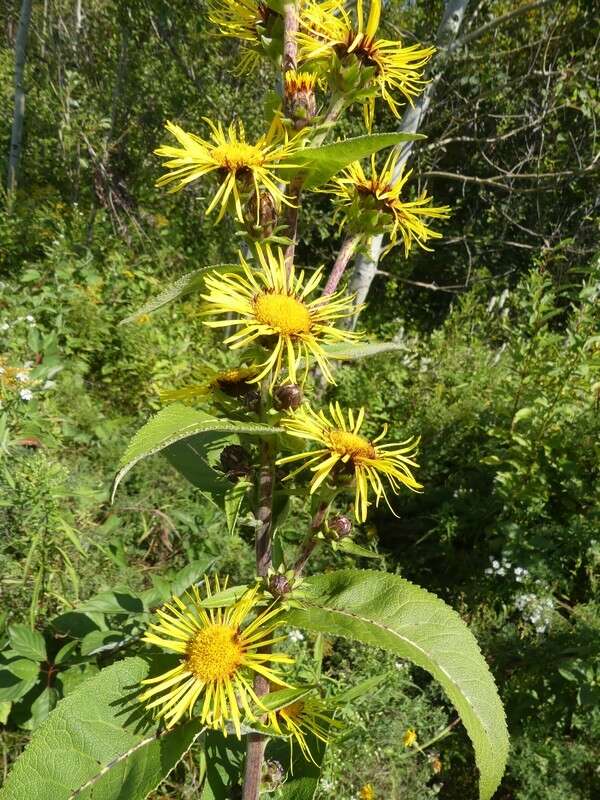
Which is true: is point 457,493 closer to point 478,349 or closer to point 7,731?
point 478,349

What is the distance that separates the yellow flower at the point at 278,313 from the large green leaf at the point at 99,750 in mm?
560

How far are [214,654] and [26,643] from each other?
1.01 meters

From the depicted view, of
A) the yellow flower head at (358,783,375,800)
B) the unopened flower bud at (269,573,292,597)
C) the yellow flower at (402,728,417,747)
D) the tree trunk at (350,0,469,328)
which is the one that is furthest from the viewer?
the tree trunk at (350,0,469,328)

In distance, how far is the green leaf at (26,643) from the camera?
1.60 metres

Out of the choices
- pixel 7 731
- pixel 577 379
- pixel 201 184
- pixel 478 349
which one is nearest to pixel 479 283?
pixel 478 349

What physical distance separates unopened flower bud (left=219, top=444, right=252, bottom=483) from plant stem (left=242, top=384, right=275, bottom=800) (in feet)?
0.10

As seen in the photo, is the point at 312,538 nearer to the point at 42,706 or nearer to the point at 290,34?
the point at 290,34

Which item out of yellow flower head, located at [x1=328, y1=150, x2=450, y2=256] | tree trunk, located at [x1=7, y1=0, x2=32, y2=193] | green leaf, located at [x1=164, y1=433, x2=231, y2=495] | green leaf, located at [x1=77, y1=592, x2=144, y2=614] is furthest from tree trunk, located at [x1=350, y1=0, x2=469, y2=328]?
tree trunk, located at [x1=7, y1=0, x2=32, y2=193]

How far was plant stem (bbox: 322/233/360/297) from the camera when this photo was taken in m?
1.00

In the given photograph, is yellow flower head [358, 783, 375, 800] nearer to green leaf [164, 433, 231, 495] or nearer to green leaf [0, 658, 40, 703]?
green leaf [0, 658, 40, 703]

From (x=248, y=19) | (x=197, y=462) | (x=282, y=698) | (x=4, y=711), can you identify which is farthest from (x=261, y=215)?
(x=4, y=711)

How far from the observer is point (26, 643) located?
5.30 feet

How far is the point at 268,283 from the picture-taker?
937 millimetres

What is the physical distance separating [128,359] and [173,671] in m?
3.06
